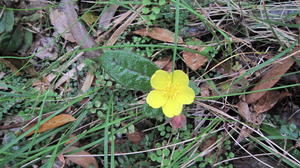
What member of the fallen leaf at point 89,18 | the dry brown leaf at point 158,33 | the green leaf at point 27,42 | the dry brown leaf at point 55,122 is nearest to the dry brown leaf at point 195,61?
the dry brown leaf at point 158,33

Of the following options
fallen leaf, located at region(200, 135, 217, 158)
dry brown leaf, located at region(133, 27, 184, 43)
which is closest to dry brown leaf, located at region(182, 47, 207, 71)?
dry brown leaf, located at region(133, 27, 184, 43)

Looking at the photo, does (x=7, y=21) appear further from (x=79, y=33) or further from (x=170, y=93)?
(x=170, y=93)

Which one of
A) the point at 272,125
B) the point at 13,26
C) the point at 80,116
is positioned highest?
the point at 13,26

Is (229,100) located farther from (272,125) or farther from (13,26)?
(13,26)

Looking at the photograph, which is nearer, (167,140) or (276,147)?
(276,147)

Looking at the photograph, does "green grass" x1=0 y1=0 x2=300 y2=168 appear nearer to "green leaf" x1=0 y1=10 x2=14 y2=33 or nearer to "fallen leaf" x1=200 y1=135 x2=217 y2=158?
"fallen leaf" x1=200 y1=135 x2=217 y2=158

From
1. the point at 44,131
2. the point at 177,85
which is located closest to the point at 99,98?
the point at 44,131
